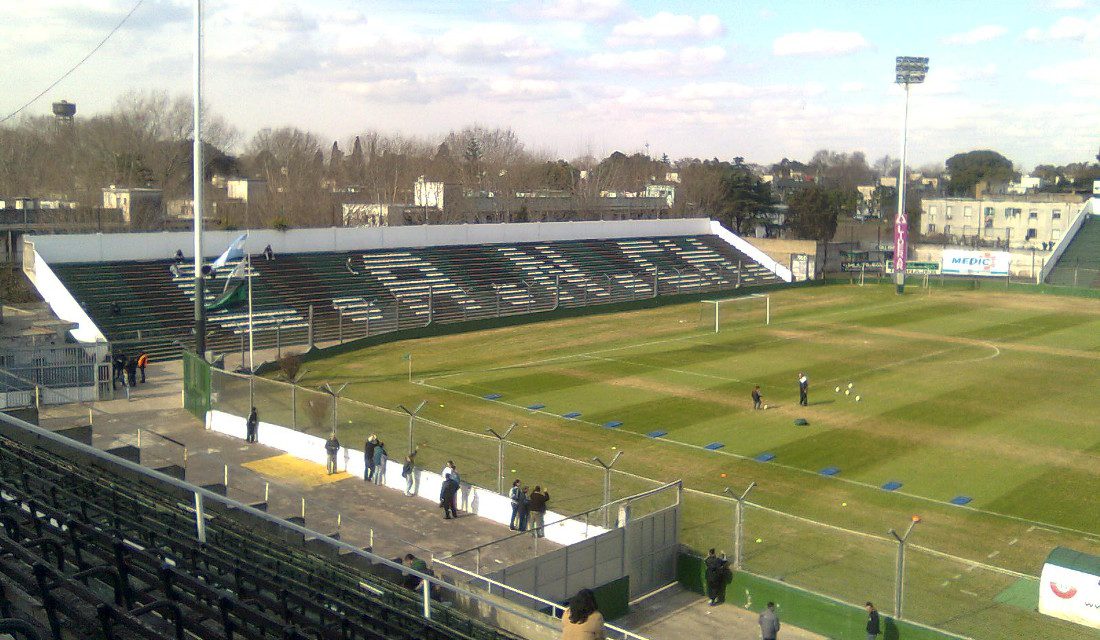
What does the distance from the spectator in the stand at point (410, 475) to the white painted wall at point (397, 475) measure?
11 centimetres

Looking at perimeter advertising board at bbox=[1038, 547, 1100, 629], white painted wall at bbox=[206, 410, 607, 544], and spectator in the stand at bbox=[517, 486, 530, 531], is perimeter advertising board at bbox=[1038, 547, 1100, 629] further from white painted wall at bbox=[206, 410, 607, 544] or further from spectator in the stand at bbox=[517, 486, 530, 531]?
spectator in the stand at bbox=[517, 486, 530, 531]

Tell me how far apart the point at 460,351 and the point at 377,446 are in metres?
19.7

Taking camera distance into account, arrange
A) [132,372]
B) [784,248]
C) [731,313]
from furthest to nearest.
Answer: [784,248]
[731,313]
[132,372]

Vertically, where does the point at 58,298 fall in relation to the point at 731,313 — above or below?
above

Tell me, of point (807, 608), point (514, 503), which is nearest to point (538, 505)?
point (514, 503)

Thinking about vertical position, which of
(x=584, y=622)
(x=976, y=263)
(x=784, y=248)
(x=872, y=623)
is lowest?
(x=872, y=623)

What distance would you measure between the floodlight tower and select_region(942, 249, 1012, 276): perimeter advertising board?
18.7ft

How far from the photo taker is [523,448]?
22000mm

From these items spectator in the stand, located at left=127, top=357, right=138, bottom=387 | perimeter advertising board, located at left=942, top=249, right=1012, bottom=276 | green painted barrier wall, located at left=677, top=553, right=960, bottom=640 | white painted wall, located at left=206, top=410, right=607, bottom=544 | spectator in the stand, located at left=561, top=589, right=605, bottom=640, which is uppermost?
perimeter advertising board, located at left=942, top=249, right=1012, bottom=276

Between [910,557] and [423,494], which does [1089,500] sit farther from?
[423,494]

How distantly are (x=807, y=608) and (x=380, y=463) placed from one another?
1077 centimetres

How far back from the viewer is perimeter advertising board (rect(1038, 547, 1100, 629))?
1600 cm

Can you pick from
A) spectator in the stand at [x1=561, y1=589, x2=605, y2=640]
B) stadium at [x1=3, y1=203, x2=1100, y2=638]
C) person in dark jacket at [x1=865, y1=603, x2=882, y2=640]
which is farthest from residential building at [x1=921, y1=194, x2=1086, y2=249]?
spectator in the stand at [x1=561, y1=589, x2=605, y2=640]

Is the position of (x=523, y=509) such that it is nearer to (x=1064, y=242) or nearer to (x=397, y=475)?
(x=397, y=475)
